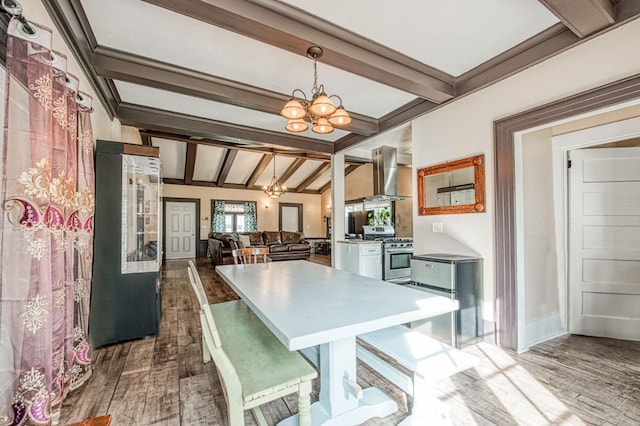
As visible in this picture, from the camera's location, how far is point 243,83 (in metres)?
3.02

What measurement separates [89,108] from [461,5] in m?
2.85

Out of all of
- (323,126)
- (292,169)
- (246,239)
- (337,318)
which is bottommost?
(246,239)

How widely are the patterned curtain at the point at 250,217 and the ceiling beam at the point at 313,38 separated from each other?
28.7 ft

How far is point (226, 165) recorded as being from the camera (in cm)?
855

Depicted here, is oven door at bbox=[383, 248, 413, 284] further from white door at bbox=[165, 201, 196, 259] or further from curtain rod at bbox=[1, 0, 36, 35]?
white door at bbox=[165, 201, 196, 259]

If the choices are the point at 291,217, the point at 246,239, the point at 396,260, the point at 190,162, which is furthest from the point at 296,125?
A: the point at 291,217

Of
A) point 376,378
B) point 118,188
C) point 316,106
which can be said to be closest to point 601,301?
point 376,378

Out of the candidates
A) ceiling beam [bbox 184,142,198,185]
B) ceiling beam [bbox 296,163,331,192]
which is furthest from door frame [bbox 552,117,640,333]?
ceiling beam [bbox 184,142,198,185]

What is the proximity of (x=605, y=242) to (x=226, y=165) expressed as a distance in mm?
8436

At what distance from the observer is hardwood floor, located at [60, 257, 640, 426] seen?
63.4 inches

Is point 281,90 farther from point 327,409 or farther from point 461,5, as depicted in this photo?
point 327,409

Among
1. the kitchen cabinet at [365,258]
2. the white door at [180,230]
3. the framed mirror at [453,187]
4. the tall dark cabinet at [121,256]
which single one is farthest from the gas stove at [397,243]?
the white door at [180,230]

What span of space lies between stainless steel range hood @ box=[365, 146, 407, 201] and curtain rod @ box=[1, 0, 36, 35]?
4877 mm

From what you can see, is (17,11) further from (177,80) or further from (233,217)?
(233,217)
